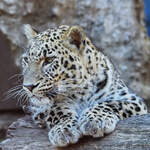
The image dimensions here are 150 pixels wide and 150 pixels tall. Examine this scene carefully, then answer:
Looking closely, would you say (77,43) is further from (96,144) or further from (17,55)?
(17,55)

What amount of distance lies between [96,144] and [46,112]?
828 millimetres

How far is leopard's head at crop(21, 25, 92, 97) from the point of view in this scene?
4.45 m

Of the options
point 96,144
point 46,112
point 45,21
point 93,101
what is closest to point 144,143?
point 96,144

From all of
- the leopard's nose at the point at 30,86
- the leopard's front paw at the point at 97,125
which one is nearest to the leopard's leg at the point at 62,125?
the leopard's front paw at the point at 97,125

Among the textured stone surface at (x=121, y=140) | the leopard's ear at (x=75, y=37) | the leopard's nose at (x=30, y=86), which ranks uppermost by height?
the leopard's ear at (x=75, y=37)

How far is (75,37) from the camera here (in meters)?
4.70

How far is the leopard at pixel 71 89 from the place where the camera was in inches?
168

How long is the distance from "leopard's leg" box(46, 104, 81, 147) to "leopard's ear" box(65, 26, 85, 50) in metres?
0.67

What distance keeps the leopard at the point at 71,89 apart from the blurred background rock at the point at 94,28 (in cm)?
251

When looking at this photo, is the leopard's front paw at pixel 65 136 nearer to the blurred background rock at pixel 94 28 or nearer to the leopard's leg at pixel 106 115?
the leopard's leg at pixel 106 115

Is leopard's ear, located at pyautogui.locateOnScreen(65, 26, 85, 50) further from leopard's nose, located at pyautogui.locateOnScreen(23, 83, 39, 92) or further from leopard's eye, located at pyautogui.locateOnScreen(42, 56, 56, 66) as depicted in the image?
leopard's nose, located at pyautogui.locateOnScreen(23, 83, 39, 92)

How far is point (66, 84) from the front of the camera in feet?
15.2

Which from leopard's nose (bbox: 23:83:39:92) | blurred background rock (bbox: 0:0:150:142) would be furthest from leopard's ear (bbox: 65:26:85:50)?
blurred background rock (bbox: 0:0:150:142)

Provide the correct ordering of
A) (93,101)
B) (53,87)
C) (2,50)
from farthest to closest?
(2,50) → (93,101) → (53,87)
